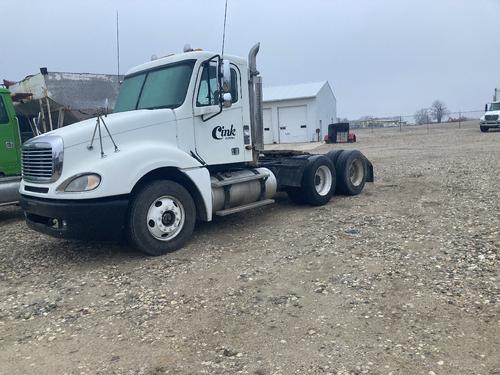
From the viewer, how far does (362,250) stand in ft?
20.0

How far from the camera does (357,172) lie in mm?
10422

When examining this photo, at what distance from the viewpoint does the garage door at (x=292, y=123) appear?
37.7 metres

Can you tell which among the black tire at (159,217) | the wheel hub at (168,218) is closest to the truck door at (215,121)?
the black tire at (159,217)

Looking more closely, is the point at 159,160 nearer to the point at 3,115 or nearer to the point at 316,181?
the point at 316,181

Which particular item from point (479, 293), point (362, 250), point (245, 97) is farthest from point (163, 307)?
point (245, 97)

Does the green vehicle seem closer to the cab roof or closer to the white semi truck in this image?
the cab roof

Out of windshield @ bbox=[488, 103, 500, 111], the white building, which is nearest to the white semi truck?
windshield @ bbox=[488, 103, 500, 111]

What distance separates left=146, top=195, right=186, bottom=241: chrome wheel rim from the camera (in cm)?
628

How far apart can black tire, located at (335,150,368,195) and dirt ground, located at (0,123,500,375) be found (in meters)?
1.97

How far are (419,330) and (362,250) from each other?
2.14 m

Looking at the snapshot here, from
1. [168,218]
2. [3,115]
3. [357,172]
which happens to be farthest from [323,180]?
[3,115]

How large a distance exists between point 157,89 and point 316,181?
12.6 ft

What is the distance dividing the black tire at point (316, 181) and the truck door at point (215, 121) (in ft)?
5.46

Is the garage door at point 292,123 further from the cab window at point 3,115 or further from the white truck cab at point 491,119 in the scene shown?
the cab window at point 3,115
